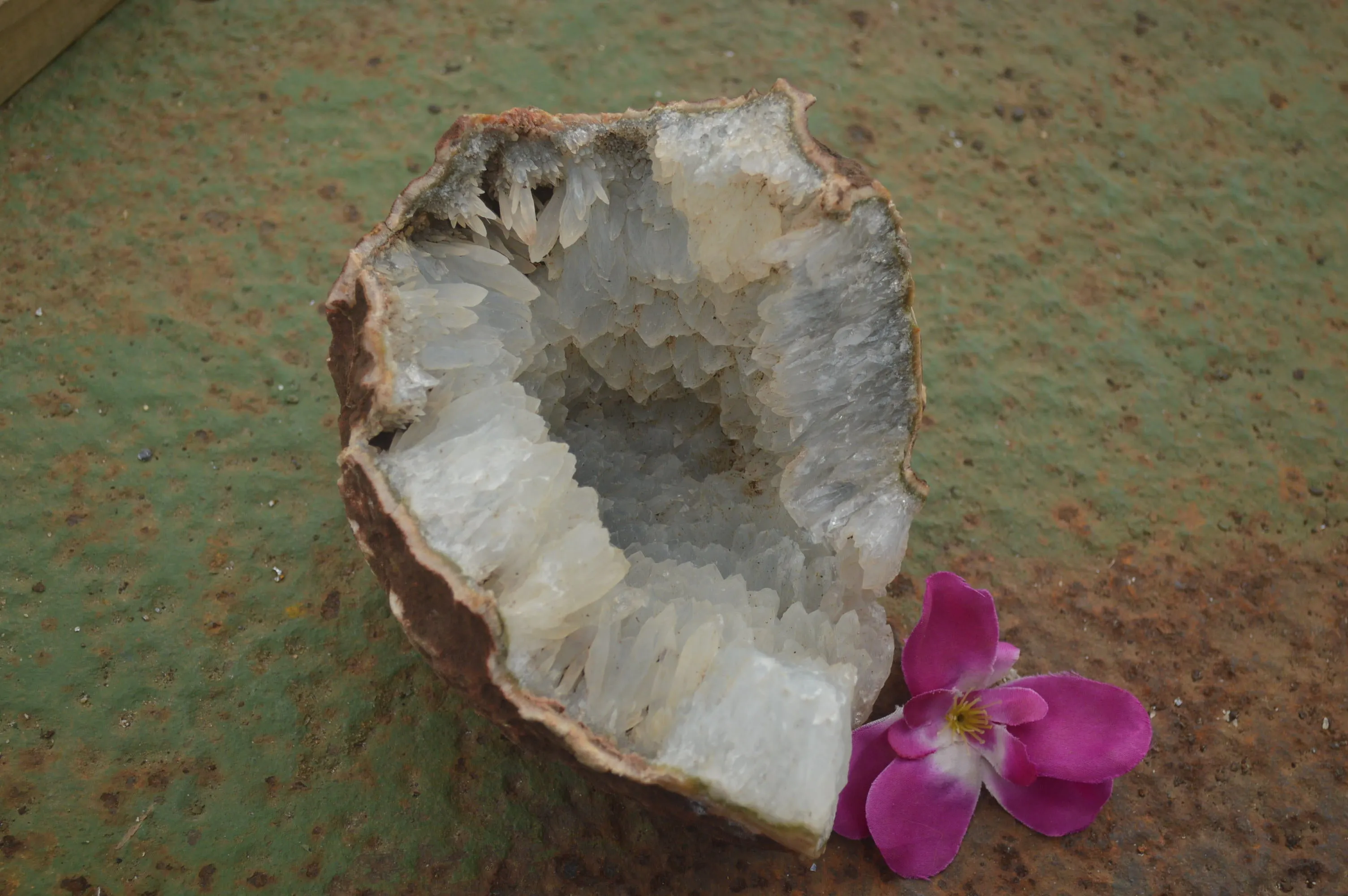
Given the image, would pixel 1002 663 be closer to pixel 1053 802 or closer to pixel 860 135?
pixel 1053 802

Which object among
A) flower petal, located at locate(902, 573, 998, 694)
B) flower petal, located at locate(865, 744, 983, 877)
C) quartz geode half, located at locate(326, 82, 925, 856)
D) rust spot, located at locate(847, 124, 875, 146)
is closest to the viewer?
quartz geode half, located at locate(326, 82, 925, 856)

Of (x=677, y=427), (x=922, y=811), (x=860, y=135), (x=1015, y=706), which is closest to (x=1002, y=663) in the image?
(x=1015, y=706)

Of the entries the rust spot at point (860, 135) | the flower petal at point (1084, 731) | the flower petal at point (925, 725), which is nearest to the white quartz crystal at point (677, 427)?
the flower petal at point (925, 725)

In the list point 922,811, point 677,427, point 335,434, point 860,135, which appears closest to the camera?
point 922,811

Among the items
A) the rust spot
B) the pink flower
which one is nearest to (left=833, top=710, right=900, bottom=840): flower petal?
the pink flower

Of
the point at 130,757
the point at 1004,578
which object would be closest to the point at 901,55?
the point at 1004,578

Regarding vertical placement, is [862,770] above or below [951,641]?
below

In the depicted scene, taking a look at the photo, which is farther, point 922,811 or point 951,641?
point 951,641

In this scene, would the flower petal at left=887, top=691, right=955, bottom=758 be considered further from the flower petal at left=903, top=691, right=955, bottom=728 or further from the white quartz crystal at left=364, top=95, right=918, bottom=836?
the white quartz crystal at left=364, top=95, right=918, bottom=836
